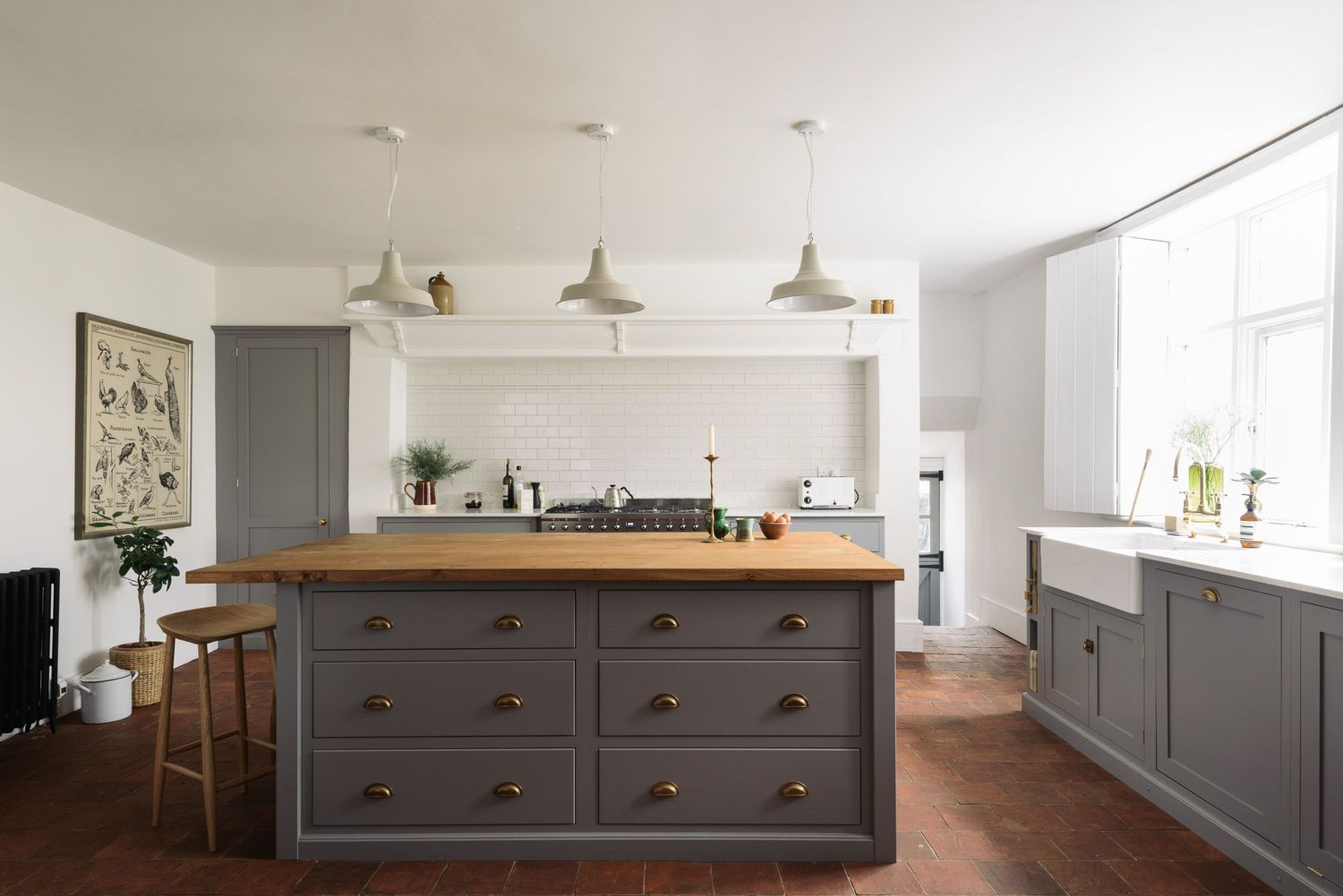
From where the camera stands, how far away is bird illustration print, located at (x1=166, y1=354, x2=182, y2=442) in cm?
505

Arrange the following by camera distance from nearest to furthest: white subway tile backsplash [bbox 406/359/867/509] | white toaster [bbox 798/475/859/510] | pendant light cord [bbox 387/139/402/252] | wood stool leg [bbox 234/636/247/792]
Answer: wood stool leg [bbox 234/636/247/792] < pendant light cord [bbox 387/139/402/252] < white toaster [bbox 798/475/859/510] < white subway tile backsplash [bbox 406/359/867/509]

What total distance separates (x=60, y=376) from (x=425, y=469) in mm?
2236

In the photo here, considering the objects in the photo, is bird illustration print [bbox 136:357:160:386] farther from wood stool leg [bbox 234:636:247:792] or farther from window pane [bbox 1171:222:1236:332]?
window pane [bbox 1171:222:1236:332]

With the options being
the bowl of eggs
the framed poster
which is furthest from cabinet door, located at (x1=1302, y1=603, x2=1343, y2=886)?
the framed poster

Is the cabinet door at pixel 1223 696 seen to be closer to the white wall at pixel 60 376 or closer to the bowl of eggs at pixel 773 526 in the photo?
the bowl of eggs at pixel 773 526

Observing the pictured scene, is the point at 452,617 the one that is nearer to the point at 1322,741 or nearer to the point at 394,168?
the point at 394,168

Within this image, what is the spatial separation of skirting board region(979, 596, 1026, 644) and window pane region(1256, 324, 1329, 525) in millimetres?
2213

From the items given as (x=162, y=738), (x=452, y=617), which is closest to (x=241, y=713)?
(x=162, y=738)

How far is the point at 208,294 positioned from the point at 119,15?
3.51 m

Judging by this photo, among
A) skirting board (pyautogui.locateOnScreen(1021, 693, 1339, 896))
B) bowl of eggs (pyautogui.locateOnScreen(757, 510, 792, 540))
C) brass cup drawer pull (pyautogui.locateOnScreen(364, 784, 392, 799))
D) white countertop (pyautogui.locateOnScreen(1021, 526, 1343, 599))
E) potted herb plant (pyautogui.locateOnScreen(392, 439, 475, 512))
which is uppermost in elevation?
potted herb plant (pyautogui.locateOnScreen(392, 439, 475, 512))

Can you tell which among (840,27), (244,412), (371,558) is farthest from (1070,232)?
(244,412)

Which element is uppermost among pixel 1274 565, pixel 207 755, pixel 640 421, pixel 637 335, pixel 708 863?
pixel 637 335

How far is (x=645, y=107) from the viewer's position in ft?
10.1

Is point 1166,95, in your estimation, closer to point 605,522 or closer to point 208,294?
point 605,522
